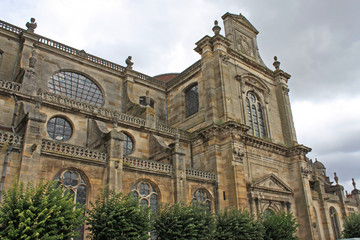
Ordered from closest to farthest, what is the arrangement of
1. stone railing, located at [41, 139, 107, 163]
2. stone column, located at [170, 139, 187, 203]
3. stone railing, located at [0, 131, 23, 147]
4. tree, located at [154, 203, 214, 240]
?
1. stone railing, located at [0, 131, 23, 147]
2. tree, located at [154, 203, 214, 240]
3. stone railing, located at [41, 139, 107, 163]
4. stone column, located at [170, 139, 187, 203]

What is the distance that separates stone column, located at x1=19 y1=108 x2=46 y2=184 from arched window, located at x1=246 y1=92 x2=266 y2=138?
15820 mm

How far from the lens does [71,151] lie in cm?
1433

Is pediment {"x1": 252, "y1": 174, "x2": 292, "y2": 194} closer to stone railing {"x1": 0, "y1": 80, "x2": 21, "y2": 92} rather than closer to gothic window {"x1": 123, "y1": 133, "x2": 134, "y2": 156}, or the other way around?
gothic window {"x1": 123, "y1": 133, "x2": 134, "y2": 156}

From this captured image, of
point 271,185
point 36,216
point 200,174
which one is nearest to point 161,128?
point 200,174

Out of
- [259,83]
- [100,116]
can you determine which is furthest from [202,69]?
[100,116]

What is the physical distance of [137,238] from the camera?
1146 centimetres

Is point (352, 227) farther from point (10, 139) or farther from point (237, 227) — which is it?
point (10, 139)

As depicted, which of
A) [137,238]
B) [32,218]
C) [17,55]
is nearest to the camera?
[32,218]

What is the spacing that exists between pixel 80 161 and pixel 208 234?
21.9ft

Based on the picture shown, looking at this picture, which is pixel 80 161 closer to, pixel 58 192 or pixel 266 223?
pixel 58 192

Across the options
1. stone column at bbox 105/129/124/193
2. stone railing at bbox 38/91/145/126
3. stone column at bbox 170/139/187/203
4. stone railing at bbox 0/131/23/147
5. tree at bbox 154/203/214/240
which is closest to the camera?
stone railing at bbox 0/131/23/147

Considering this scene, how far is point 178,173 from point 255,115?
1058 centimetres

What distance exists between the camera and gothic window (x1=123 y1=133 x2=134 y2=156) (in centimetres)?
1947

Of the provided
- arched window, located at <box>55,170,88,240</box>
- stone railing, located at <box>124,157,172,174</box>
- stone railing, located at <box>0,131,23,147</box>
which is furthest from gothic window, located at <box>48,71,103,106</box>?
arched window, located at <box>55,170,88,240</box>
